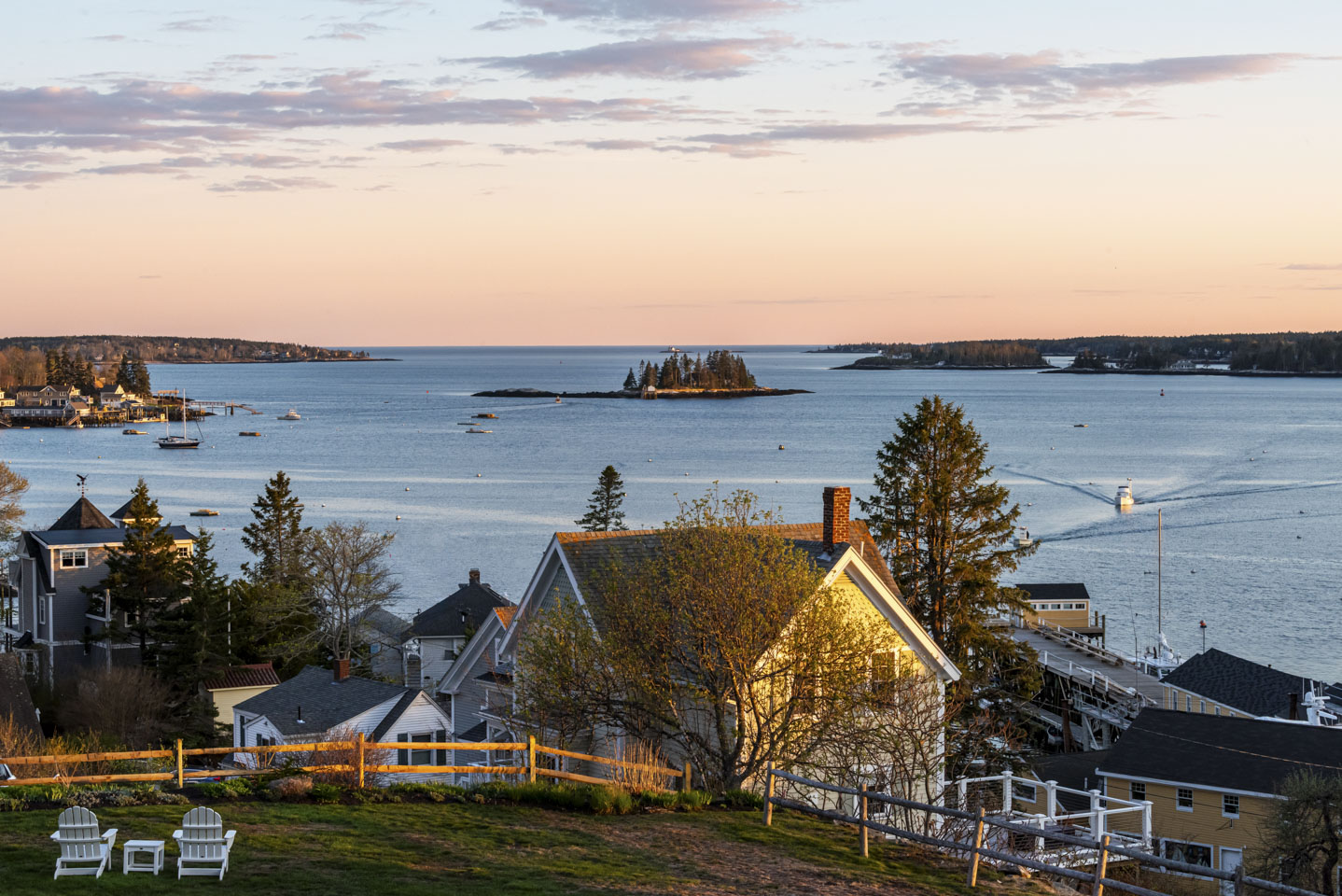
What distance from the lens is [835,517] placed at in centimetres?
2698

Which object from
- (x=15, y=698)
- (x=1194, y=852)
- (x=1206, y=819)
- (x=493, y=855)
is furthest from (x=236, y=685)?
(x=493, y=855)

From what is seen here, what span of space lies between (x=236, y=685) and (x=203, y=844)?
3893 centimetres

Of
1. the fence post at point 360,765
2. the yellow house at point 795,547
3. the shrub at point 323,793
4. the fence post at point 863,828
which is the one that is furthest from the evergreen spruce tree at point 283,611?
the fence post at point 863,828

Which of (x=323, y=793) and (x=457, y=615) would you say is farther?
(x=457, y=615)

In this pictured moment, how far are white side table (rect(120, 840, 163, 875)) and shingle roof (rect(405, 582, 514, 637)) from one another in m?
41.8

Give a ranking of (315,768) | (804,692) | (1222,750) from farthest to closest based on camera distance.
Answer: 1. (1222,750)
2. (804,692)
3. (315,768)

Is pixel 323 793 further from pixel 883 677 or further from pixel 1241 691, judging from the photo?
pixel 1241 691

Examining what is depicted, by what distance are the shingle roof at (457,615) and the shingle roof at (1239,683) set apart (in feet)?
94.5

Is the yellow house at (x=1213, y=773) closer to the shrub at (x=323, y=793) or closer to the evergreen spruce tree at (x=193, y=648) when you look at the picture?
the shrub at (x=323, y=793)

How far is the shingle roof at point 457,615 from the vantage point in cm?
5709

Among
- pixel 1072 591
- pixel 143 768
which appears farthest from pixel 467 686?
pixel 1072 591

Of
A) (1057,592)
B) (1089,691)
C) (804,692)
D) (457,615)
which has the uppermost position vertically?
(804,692)

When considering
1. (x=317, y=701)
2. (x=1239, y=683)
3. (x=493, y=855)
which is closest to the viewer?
(x=493, y=855)

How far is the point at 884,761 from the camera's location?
2350 cm
